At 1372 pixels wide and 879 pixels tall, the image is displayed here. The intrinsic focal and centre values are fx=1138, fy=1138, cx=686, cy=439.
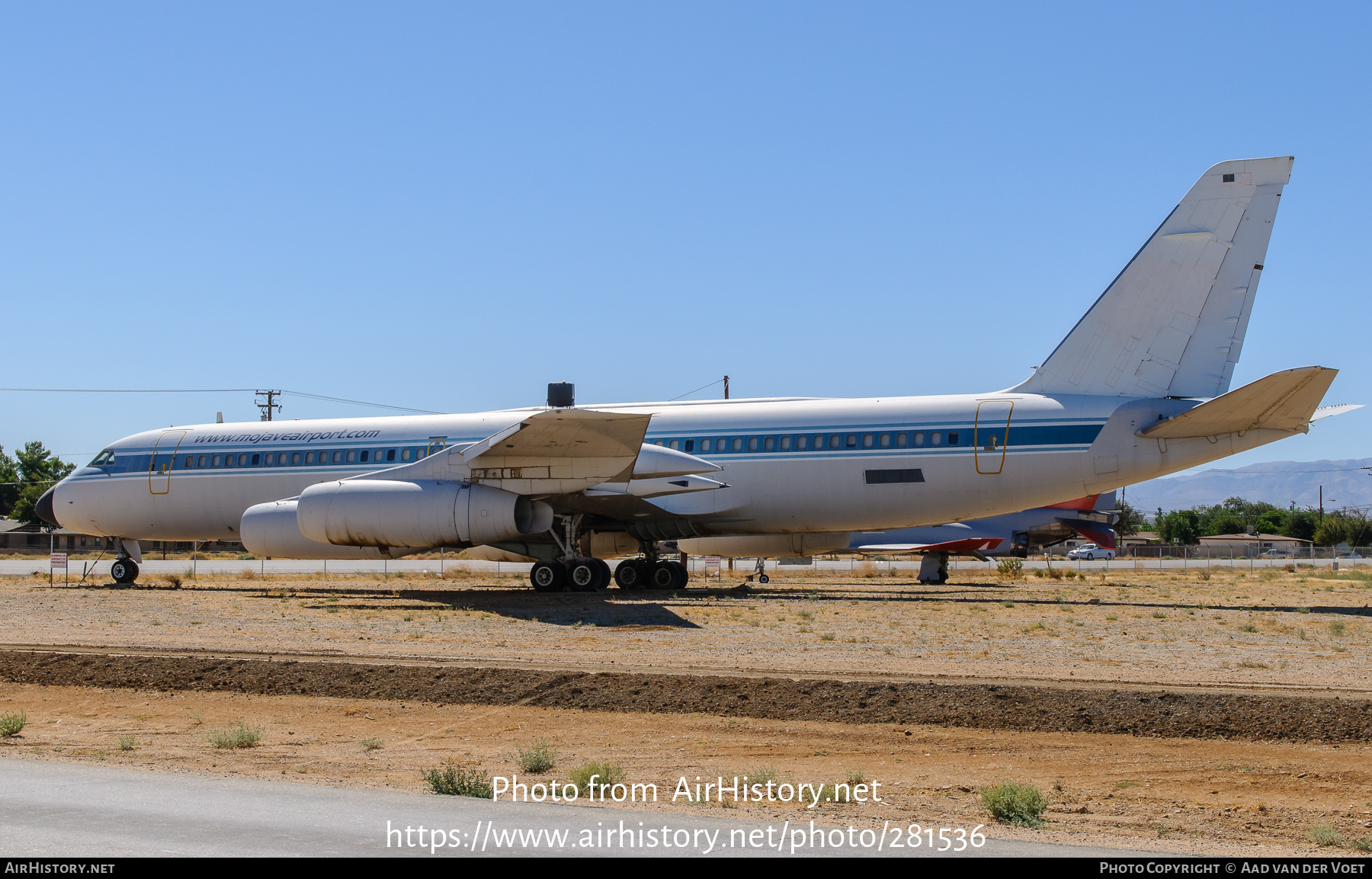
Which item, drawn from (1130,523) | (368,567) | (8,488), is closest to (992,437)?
(368,567)

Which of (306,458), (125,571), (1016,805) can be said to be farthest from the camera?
(125,571)

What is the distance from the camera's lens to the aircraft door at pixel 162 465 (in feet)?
81.0

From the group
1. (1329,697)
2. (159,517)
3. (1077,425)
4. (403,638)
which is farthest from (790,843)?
(159,517)

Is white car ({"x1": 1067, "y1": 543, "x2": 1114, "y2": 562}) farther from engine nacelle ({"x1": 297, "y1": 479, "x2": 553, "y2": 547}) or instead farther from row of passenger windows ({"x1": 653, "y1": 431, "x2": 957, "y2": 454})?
engine nacelle ({"x1": 297, "y1": 479, "x2": 553, "y2": 547})

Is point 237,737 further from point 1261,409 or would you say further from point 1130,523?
point 1130,523

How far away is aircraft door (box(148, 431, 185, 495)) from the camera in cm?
2470

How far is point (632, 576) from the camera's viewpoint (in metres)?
23.4

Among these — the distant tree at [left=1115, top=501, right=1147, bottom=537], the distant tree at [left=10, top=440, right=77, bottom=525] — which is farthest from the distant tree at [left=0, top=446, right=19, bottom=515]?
the distant tree at [left=1115, top=501, right=1147, bottom=537]

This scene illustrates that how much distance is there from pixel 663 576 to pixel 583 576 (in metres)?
2.65

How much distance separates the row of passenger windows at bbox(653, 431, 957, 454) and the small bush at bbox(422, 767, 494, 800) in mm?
14862

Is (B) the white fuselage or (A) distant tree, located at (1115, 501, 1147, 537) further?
(A) distant tree, located at (1115, 501, 1147, 537)

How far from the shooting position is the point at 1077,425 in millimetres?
19359

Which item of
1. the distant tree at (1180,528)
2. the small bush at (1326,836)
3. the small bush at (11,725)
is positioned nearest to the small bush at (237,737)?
the small bush at (11,725)
